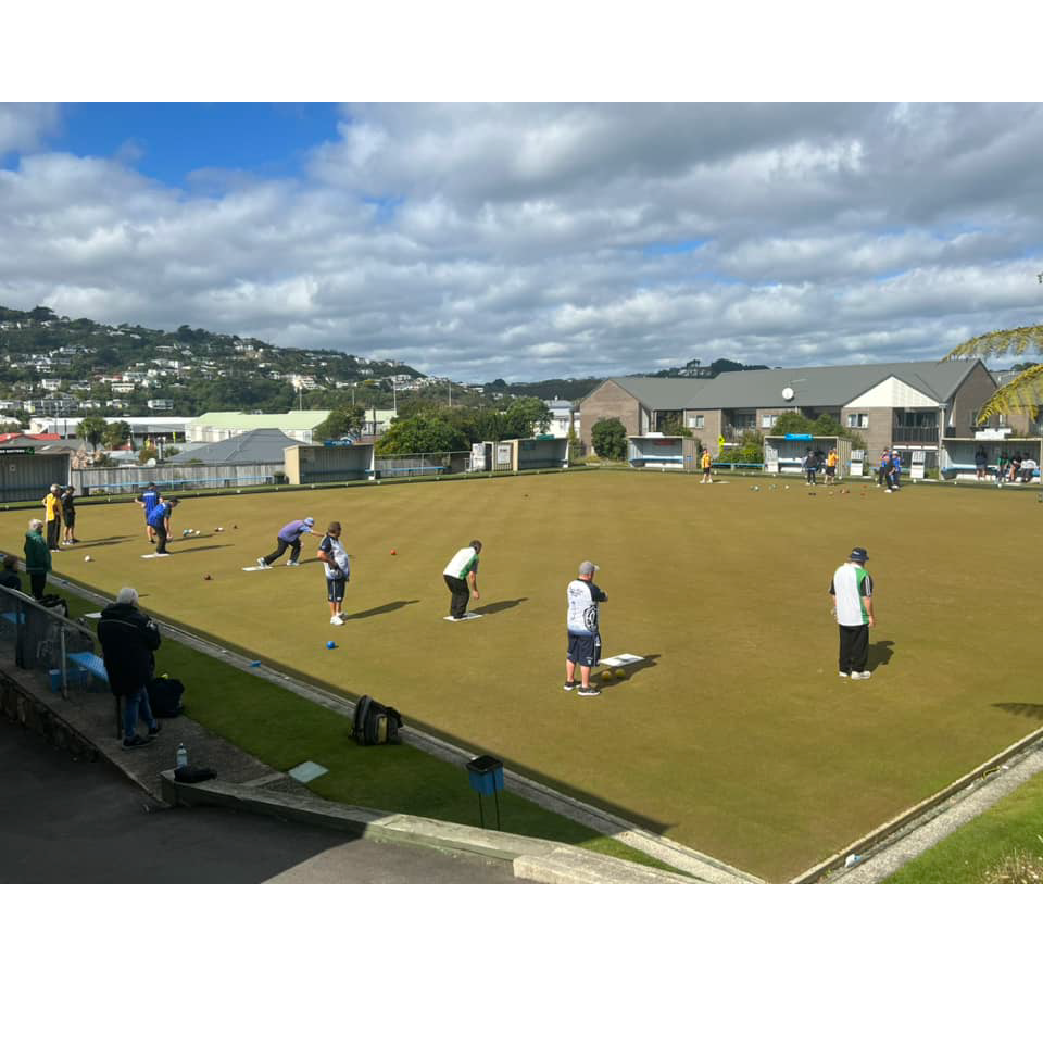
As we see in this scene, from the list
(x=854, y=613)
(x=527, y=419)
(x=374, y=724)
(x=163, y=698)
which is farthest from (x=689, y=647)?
(x=527, y=419)

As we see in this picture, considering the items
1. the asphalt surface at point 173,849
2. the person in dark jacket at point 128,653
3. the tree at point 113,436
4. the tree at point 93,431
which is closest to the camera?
the asphalt surface at point 173,849

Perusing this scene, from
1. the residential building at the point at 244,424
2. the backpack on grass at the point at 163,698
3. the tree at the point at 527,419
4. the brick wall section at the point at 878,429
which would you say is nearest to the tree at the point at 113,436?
the residential building at the point at 244,424

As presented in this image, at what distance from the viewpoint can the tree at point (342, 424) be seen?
12812 cm

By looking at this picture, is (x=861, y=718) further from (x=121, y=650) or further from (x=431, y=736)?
(x=121, y=650)

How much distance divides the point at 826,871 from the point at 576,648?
15.8 feet

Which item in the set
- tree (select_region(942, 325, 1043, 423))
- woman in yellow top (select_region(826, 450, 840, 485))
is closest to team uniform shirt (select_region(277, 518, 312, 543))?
tree (select_region(942, 325, 1043, 423))

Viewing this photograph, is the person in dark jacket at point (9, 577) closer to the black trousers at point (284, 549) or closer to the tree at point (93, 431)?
the black trousers at point (284, 549)

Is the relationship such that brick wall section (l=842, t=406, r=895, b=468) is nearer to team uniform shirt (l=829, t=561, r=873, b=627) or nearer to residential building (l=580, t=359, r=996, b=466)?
residential building (l=580, t=359, r=996, b=466)

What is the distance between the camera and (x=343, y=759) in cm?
894

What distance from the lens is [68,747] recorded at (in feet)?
32.4

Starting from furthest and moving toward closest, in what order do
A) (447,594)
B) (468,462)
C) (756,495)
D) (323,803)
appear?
(468,462), (756,495), (447,594), (323,803)

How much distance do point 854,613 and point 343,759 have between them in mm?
6808

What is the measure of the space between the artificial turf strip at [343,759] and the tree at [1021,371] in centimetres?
641

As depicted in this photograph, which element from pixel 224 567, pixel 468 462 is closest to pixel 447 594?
pixel 224 567
